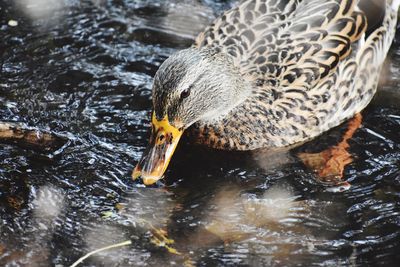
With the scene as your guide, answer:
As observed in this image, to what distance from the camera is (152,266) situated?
630cm

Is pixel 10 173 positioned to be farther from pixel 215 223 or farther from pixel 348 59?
pixel 348 59

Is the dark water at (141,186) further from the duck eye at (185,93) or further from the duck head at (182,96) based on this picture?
the duck eye at (185,93)

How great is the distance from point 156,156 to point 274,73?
1.53 meters

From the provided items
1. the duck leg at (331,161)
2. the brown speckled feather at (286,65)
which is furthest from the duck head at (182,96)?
the duck leg at (331,161)

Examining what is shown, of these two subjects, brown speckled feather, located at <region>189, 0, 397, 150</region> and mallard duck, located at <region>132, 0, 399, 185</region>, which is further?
brown speckled feather, located at <region>189, 0, 397, 150</region>

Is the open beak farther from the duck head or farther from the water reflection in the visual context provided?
the water reflection

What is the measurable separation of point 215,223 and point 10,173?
6.26ft

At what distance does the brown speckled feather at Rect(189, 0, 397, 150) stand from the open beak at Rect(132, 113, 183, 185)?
29.3 inches

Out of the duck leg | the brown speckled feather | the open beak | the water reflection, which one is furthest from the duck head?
the water reflection

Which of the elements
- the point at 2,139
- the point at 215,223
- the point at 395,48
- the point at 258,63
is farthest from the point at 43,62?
the point at 395,48

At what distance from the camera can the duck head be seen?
22.5 ft

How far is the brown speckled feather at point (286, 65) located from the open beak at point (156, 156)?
0.74m

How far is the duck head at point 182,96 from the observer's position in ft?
22.5

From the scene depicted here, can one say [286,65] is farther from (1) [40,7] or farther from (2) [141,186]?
(1) [40,7]
